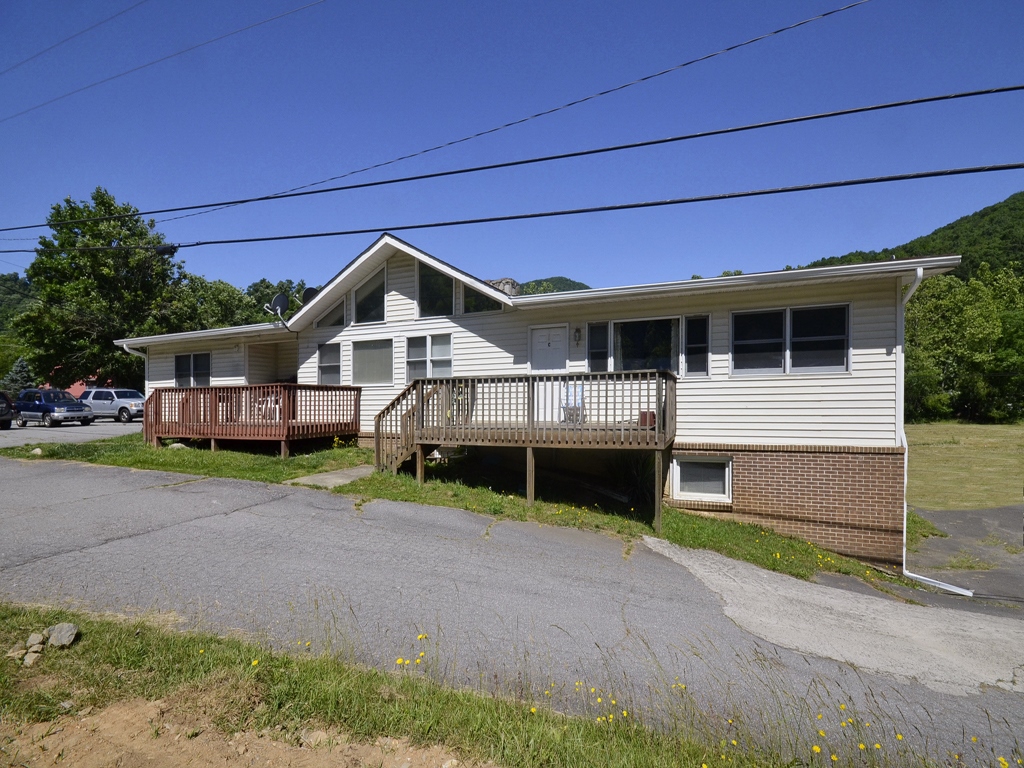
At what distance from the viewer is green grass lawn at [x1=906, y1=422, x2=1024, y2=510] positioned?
65.1ft

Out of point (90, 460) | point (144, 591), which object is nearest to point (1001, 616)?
point (144, 591)

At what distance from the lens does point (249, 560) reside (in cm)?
688

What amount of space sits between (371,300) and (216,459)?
546cm

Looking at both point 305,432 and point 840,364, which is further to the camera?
point 305,432

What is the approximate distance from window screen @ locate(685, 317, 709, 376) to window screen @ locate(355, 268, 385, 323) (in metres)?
7.85

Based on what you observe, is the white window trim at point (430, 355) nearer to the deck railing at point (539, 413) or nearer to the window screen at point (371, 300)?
the window screen at point (371, 300)

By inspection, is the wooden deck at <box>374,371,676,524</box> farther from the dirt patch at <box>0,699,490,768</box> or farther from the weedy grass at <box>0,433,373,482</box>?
the dirt patch at <box>0,699,490,768</box>

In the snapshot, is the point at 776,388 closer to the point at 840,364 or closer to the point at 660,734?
the point at 840,364

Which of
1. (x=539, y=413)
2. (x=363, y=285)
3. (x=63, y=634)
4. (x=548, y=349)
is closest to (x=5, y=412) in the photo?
(x=363, y=285)

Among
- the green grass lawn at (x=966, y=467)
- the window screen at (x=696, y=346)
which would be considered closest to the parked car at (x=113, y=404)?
the window screen at (x=696, y=346)

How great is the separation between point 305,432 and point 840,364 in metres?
11.6

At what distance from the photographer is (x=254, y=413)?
14117 mm

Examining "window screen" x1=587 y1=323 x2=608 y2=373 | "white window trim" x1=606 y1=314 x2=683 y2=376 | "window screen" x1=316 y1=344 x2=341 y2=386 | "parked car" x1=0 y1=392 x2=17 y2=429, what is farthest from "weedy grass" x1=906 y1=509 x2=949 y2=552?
"parked car" x1=0 y1=392 x2=17 y2=429

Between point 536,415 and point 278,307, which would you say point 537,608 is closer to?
point 536,415
